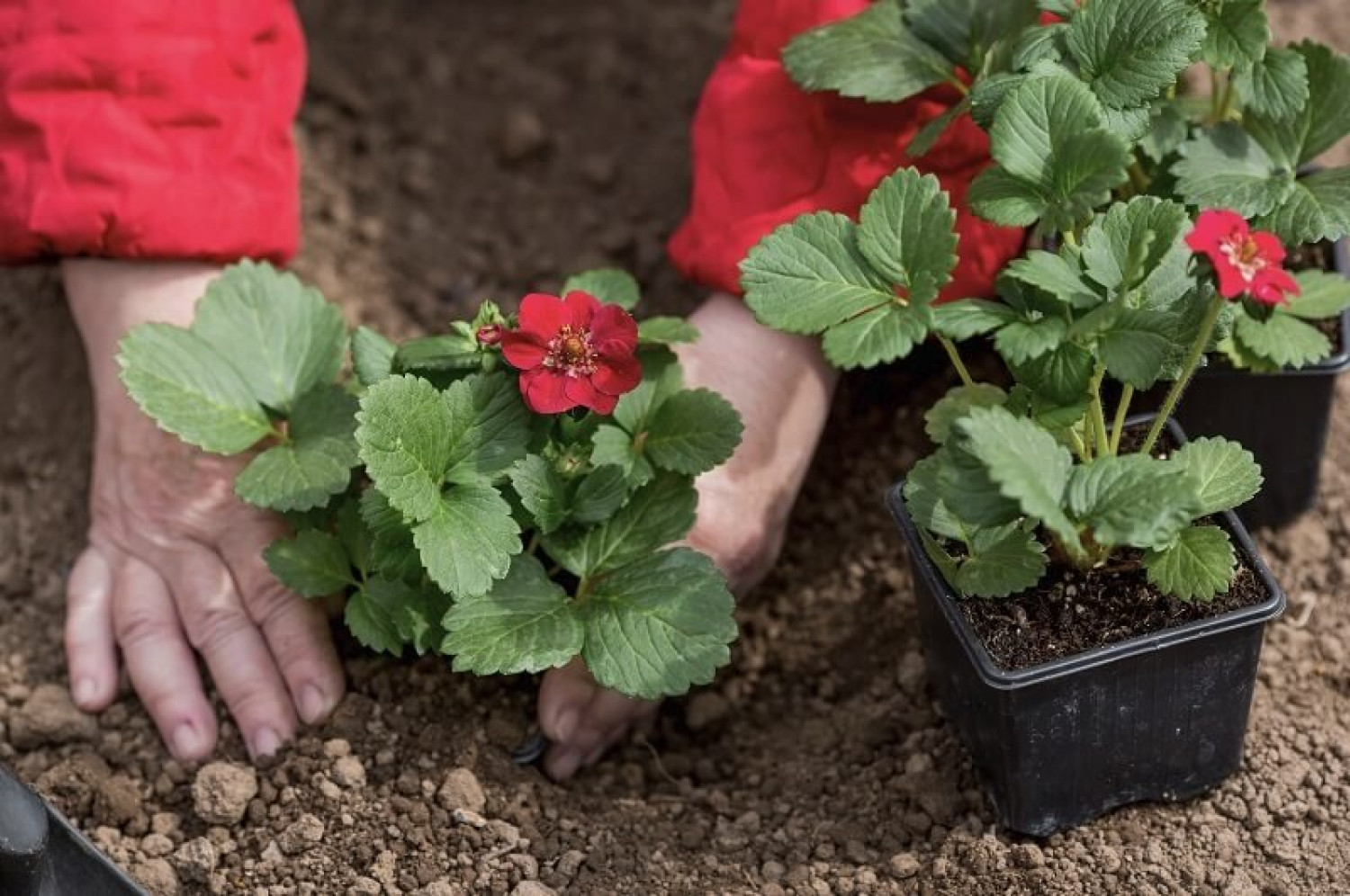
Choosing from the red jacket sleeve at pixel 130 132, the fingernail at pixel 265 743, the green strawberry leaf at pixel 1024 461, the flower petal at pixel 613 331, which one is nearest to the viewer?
the green strawberry leaf at pixel 1024 461

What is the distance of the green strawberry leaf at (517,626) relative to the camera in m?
1.45

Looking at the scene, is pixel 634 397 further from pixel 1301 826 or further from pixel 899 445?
pixel 1301 826

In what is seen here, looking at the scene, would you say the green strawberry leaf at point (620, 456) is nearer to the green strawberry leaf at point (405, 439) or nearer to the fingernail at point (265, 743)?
the green strawberry leaf at point (405, 439)

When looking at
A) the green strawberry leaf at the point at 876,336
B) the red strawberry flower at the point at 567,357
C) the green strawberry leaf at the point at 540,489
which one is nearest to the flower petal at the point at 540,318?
the red strawberry flower at the point at 567,357

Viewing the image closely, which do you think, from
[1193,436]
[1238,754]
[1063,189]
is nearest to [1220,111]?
[1193,436]

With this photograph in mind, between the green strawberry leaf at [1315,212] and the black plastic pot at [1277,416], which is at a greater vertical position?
the green strawberry leaf at [1315,212]

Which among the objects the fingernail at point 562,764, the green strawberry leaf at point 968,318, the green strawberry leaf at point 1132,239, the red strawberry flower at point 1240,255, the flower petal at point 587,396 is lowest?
the fingernail at point 562,764

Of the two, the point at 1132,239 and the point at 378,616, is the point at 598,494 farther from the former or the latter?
the point at 1132,239

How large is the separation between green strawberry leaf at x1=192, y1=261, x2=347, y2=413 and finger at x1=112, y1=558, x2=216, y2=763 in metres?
0.29

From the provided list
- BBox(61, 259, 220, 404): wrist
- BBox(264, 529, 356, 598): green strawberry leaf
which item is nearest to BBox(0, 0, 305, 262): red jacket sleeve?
BBox(61, 259, 220, 404): wrist

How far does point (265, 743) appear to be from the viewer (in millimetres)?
Answer: 1647

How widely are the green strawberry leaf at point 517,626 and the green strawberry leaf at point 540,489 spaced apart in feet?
0.19

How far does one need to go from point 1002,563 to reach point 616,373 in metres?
0.37

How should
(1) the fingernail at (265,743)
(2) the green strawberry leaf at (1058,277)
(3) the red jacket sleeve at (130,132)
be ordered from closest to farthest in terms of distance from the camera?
(2) the green strawberry leaf at (1058,277) → (1) the fingernail at (265,743) → (3) the red jacket sleeve at (130,132)
